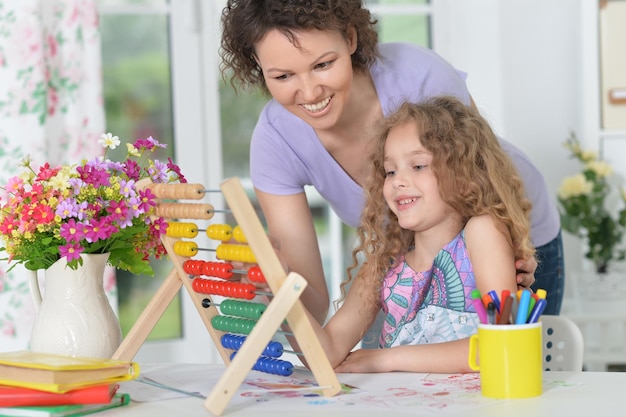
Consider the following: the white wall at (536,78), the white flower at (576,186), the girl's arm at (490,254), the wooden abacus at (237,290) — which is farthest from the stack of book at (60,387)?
the white wall at (536,78)

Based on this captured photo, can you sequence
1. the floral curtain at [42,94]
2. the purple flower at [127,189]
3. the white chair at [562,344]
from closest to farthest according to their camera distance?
1. the purple flower at [127,189]
2. the white chair at [562,344]
3. the floral curtain at [42,94]

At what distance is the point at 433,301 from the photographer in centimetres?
177

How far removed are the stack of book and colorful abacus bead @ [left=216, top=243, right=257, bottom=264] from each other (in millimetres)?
240

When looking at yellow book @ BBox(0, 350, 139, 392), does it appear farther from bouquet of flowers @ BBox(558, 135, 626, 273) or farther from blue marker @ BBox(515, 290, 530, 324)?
bouquet of flowers @ BBox(558, 135, 626, 273)

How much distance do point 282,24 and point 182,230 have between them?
434 millimetres

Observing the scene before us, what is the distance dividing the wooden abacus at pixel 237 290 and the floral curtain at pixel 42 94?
139cm

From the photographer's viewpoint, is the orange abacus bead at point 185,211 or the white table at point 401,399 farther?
the orange abacus bead at point 185,211

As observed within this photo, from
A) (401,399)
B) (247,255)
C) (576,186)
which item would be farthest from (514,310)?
(576,186)

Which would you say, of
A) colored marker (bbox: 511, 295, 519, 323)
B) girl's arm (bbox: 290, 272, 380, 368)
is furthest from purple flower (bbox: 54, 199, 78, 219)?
colored marker (bbox: 511, 295, 519, 323)

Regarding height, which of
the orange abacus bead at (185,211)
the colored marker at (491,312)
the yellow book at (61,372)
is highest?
the orange abacus bead at (185,211)

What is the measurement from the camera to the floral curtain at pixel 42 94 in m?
2.84

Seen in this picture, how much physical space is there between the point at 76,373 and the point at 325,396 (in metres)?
0.36

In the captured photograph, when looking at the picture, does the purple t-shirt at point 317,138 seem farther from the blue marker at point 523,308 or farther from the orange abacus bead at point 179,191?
the blue marker at point 523,308

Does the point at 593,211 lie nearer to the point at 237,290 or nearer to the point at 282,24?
the point at 282,24
